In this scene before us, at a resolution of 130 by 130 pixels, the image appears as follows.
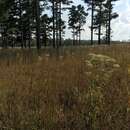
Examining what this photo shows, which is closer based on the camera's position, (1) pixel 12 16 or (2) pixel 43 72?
(2) pixel 43 72

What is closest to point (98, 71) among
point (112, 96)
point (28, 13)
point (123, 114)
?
point (112, 96)

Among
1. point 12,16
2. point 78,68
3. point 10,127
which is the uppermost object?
point 12,16

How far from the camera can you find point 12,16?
46250 mm

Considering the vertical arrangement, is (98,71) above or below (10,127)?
above

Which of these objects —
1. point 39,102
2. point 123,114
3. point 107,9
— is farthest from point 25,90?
point 107,9

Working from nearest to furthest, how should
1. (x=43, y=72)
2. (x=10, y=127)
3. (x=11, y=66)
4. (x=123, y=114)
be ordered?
(x=10, y=127) → (x=123, y=114) → (x=43, y=72) → (x=11, y=66)

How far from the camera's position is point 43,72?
7.79m

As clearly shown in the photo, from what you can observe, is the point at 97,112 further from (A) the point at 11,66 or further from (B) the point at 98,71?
(A) the point at 11,66

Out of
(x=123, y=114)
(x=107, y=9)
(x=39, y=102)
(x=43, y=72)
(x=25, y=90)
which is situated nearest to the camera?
(x=123, y=114)

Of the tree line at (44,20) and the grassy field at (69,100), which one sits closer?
the grassy field at (69,100)

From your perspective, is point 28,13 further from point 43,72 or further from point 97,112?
point 97,112

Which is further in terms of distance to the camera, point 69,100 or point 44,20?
point 44,20

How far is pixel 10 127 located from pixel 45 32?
5779cm

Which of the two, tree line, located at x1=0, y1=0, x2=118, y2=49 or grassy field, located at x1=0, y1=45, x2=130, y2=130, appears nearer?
grassy field, located at x1=0, y1=45, x2=130, y2=130
